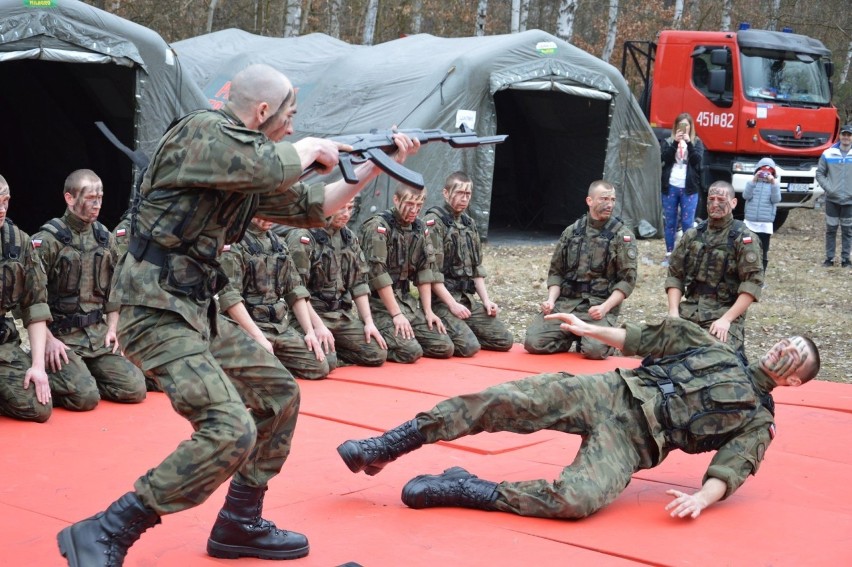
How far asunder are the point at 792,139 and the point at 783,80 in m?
1.00

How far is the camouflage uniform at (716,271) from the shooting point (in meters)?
7.64

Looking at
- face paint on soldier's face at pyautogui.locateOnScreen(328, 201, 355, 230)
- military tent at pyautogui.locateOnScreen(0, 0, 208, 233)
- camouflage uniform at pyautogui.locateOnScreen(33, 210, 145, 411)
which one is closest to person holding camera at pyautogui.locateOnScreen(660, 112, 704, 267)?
military tent at pyautogui.locateOnScreen(0, 0, 208, 233)

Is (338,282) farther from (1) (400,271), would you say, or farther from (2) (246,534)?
(2) (246,534)

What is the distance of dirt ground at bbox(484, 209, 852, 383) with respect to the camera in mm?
9406

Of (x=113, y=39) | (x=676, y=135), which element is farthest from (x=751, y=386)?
(x=676, y=135)

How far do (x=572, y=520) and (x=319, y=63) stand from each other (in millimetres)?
12781

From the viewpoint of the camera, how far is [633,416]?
14.8 ft

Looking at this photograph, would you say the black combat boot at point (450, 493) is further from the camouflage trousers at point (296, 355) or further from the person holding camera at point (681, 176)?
the person holding camera at point (681, 176)

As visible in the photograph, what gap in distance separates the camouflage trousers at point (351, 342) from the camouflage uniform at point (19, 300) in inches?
95.7

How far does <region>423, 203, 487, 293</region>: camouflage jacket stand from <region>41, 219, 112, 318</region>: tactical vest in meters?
2.92

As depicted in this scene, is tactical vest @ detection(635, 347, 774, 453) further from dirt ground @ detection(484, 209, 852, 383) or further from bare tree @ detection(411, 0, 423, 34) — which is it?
bare tree @ detection(411, 0, 423, 34)

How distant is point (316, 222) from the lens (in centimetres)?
377

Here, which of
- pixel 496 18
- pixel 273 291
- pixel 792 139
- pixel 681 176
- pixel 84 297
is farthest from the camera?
pixel 496 18

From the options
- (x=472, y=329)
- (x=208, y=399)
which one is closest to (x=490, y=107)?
(x=472, y=329)
